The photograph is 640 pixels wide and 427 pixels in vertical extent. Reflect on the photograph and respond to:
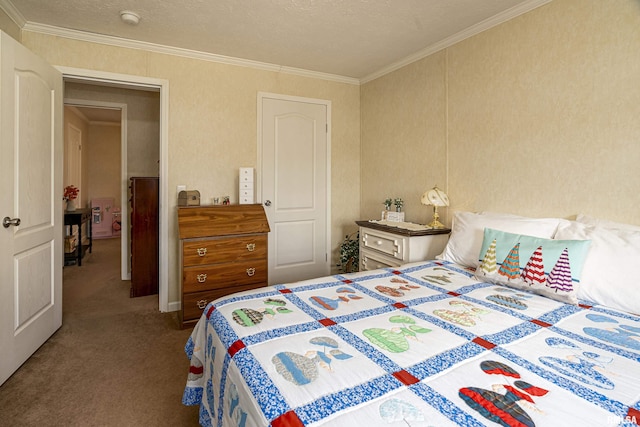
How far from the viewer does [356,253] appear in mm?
3877

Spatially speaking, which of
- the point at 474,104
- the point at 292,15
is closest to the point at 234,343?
the point at 292,15

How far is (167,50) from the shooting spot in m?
3.17

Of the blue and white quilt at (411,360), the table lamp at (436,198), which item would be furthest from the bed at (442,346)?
the table lamp at (436,198)

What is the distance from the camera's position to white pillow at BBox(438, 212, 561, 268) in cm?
206

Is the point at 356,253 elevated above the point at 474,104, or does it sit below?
below

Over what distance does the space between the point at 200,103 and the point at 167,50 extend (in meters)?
0.53

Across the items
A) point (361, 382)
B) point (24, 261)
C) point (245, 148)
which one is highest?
point (245, 148)

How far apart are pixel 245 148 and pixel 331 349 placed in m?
2.80

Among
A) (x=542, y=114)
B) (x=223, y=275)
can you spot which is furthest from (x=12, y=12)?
(x=542, y=114)

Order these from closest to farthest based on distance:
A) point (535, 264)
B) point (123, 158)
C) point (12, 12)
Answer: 1. point (535, 264)
2. point (12, 12)
3. point (123, 158)

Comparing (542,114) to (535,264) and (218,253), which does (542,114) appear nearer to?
(535,264)

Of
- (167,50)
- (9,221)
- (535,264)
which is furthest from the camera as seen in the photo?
(167,50)

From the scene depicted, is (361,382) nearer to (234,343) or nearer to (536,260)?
(234,343)

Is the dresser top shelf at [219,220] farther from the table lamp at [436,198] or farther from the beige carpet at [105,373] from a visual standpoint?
the table lamp at [436,198]
